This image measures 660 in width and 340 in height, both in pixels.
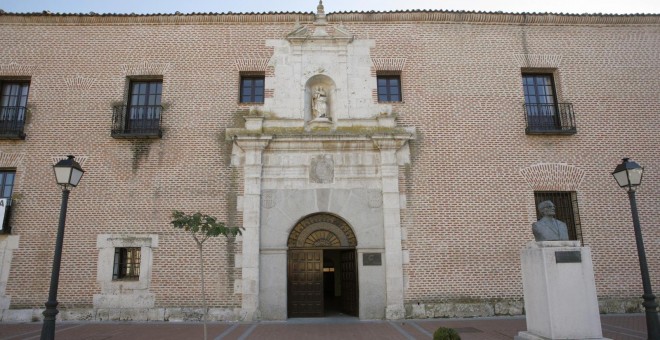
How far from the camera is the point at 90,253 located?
10.5 m

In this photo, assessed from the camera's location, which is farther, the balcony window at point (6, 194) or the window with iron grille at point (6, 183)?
the window with iron grille at point (6, 183)

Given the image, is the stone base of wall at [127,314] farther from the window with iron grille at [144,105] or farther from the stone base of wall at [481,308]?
the window with iron grille at [144,105]

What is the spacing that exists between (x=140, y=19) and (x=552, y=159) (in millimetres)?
12438

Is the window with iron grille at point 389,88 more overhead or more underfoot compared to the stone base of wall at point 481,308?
more overhead

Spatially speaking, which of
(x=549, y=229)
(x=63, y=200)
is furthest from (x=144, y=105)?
(x=549, y=229)

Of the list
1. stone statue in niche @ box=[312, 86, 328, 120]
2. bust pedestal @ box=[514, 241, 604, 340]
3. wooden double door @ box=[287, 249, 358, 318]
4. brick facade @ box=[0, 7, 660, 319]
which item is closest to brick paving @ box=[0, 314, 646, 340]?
wooden double door @ box=[287, 249, 358, 318]

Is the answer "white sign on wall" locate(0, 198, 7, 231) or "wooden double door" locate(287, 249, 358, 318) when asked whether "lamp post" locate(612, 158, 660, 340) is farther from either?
"white sign on wall" locate(0, 198, 7, 231)

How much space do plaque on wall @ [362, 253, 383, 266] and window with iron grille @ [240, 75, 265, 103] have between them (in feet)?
17.2

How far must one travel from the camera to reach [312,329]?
29.6 ft

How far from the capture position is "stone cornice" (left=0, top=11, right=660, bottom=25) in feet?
39.4

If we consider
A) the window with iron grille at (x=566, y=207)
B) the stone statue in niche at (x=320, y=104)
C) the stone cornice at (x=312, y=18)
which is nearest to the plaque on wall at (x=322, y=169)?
the stone statue in niche at (x=320, y=104)

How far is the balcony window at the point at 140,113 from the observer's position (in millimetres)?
11180

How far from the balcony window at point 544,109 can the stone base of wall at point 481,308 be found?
15.2 feet

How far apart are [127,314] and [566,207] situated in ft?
38.7
